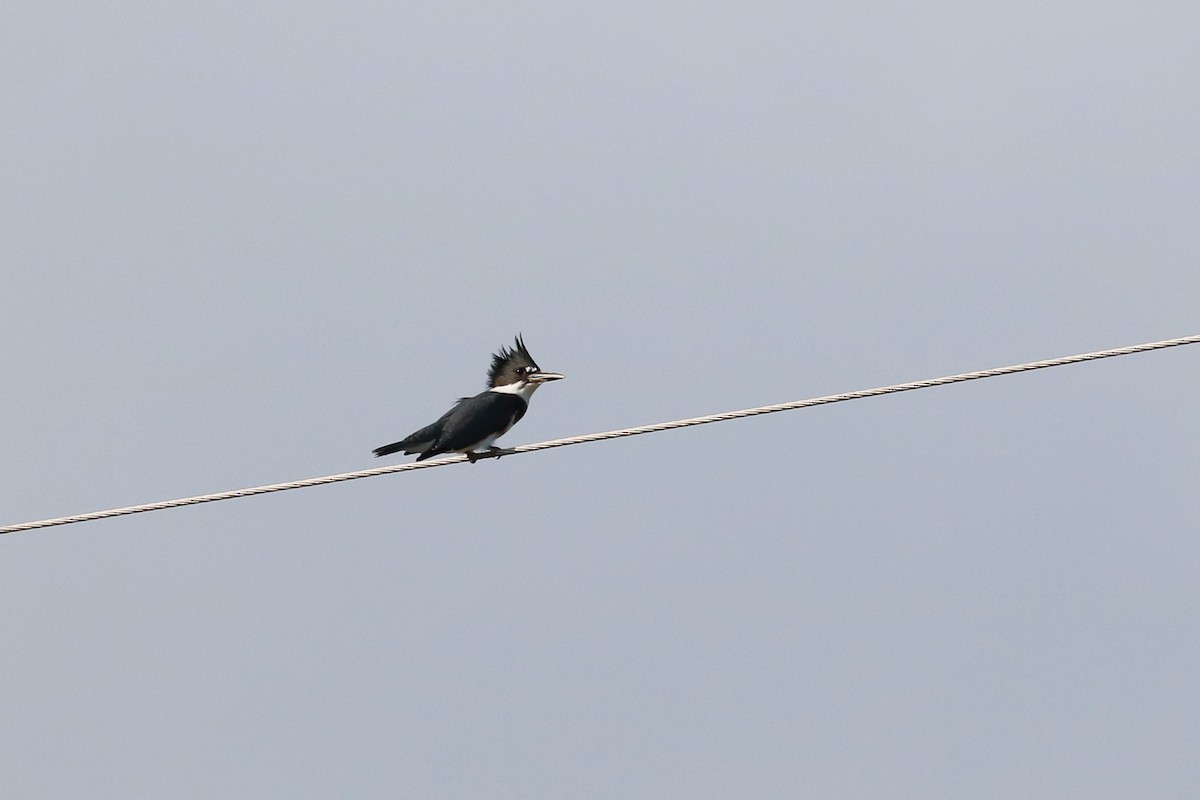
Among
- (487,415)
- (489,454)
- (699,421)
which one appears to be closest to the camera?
(699,421)

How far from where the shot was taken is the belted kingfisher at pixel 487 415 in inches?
591

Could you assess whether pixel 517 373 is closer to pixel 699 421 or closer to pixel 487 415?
pixel 487 415

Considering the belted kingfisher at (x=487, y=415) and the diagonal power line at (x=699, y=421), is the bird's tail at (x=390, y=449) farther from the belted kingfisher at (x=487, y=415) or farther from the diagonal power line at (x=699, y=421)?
the diagonal power line at (x=699, y=421)

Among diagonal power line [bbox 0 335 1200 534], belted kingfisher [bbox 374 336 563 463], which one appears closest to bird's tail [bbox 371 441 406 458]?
belted kingfisher [bbox 374 336 563 463]

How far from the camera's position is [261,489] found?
10.9 m

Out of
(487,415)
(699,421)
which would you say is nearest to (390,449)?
(487,415)

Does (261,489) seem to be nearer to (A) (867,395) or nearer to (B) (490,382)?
(A) (867,395)

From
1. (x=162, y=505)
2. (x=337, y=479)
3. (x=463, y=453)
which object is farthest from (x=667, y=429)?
(x=463, y=453)

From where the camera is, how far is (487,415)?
1527cm

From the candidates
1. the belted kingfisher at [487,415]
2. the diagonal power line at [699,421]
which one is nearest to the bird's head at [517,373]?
the belted kingfisher at [487,415]

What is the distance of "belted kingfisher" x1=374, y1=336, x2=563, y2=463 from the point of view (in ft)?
49.3

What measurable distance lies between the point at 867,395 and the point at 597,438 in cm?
157

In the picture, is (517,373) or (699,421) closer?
(699,421)

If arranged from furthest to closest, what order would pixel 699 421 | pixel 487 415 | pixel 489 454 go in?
pixel 487 415, pixel 489 454, pixel 699 421
